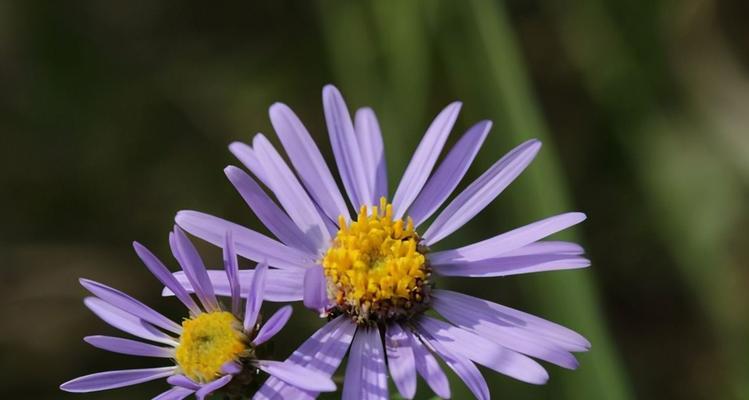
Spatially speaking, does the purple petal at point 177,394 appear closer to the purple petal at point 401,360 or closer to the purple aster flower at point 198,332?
the purple aster flower at point 198,332

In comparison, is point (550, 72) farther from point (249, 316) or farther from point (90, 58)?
point (249, 316)

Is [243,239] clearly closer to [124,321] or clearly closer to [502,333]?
[124,321]

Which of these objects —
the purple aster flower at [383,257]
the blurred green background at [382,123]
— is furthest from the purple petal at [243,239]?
the blurred green background at [382,123]

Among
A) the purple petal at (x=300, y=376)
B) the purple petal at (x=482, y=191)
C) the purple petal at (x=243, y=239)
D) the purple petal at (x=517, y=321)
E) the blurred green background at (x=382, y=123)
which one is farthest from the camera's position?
the blurred green background at (x=382, y=123)

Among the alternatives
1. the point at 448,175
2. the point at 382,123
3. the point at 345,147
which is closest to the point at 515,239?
the point at 448,175

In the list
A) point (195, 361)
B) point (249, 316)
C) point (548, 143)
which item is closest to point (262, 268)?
point (249, 316)

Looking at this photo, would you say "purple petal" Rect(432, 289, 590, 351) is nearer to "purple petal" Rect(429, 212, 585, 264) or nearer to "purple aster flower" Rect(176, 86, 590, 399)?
"purple aster flower" Rect(176, 86, 590, 399)
